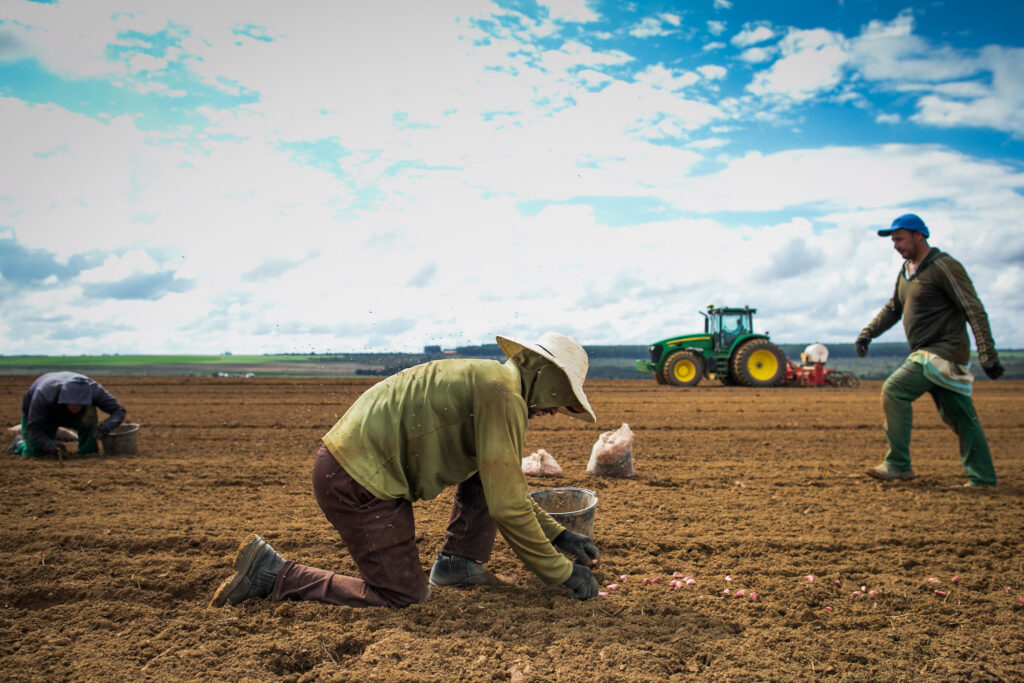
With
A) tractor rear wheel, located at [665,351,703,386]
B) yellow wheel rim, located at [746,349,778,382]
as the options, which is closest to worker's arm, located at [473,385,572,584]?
tractor rear wheel, located at [665,351,703,386]

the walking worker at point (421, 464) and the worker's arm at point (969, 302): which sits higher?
the worker's arm at point (969, 302)

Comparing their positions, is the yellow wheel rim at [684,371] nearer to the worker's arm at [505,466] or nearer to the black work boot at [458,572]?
the black work boot at [458,572]

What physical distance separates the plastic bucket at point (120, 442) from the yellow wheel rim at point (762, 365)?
14.5 m

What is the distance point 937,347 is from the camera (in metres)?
5.20

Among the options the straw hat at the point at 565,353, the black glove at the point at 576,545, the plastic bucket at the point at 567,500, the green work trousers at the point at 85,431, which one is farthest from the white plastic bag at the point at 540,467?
the green work trousers at the point at 85,431

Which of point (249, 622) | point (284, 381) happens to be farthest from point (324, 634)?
point (284, 381)

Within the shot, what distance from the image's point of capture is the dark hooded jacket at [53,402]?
21.5ft

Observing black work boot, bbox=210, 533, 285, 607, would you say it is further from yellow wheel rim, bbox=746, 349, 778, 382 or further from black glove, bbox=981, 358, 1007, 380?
yellow wheel rim, bbox=746, 349, 778, 382

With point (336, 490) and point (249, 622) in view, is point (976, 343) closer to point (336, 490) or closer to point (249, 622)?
point (336, 490)

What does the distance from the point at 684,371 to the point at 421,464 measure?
1571 cm

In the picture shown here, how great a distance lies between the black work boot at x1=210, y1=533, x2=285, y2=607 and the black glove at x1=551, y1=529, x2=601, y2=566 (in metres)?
1.37

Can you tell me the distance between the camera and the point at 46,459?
21.6 feet

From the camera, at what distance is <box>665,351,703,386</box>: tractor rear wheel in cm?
1742

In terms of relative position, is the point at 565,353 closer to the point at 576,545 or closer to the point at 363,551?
the point at 576,545
